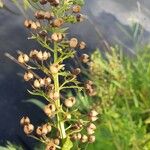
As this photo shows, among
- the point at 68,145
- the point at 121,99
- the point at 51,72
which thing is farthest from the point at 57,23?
the point at 121,99

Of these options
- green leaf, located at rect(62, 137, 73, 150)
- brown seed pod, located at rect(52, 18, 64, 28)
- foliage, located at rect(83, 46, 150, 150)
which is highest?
brown seed pod, located at rect(52, 18, 64, 28)

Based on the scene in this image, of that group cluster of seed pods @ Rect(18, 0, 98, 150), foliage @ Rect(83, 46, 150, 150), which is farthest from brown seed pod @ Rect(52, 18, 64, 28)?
foliage @ Rect(83, 46, 150, 150)

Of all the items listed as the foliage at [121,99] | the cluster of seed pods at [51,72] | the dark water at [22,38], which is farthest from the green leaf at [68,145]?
the dark water at [22,38]

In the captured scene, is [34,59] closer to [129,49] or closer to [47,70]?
[47,70]

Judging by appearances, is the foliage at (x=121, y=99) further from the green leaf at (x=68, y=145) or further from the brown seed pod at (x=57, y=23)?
the brown seed pod at (x=57, y=23)

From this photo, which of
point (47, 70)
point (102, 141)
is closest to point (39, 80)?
point (47, 70)

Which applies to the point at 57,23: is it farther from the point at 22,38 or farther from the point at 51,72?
the point at 22,38

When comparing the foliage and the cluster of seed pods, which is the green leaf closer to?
the cluster of seed pods

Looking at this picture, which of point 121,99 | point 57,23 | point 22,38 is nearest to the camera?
point 57,23

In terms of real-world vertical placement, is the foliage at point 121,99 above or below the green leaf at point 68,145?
below

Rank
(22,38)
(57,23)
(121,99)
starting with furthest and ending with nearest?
(22,38)
(121,99)
(57,23)
